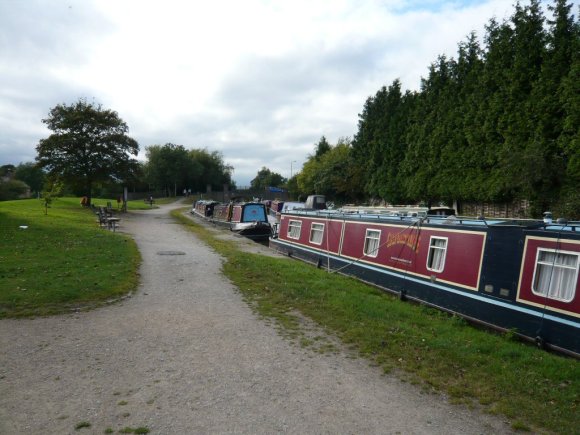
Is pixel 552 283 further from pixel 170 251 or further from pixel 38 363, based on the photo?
pixel 170 251

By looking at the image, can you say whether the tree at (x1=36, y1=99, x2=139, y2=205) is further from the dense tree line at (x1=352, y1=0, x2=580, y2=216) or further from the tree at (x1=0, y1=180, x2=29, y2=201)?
the tree at (x1=0, y1=180, x2=29, y2=201)

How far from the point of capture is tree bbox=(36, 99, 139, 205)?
109 feet

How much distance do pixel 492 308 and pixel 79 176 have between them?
110ft

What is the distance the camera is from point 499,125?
20.6 meters

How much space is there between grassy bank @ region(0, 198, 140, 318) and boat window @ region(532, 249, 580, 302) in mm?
7491

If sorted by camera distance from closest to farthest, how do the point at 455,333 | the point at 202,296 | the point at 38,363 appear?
the point at 38,363 → the point at 455,333 → the point at 202,296

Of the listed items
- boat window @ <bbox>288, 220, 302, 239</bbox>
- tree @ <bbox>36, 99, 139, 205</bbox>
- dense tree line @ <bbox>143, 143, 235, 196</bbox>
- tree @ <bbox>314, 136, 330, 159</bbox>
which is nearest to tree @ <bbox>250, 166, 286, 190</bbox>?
dense tree line @ <bbox>143, 143, 235, 196</bbox>

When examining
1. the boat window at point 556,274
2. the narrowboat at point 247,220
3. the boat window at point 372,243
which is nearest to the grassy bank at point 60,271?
the boat window at point 372,243

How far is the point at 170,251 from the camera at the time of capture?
48.1 ft

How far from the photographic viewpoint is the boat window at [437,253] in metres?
8.96

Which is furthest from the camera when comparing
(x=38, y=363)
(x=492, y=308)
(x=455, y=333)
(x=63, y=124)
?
(x=63, y=124)

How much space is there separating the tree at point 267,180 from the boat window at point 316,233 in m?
94.3

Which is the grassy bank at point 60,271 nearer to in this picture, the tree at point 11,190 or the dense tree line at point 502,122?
the dense tree line at point 502,122

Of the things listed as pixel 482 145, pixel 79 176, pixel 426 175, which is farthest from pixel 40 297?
pixel 79 176
